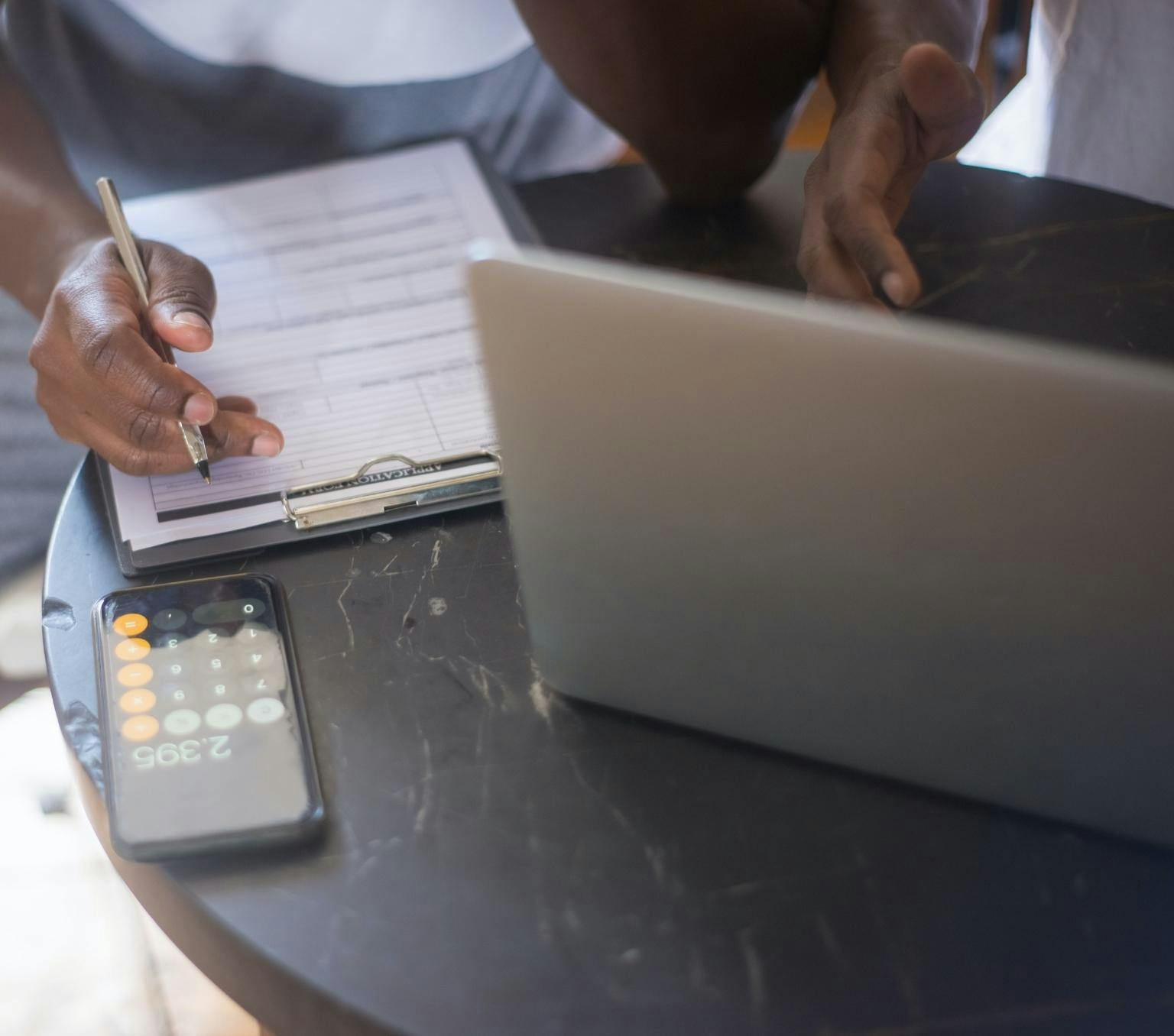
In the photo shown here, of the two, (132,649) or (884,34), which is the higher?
(884,34)

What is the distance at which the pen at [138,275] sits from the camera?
2.14ft

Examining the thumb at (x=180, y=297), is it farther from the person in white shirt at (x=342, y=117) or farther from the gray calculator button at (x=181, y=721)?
the gray calculator button at (x=181, y=721)

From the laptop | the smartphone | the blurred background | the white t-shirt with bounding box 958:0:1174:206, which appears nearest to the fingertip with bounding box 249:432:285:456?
the smartphone

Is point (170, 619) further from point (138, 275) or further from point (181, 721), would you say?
point (138, 275)

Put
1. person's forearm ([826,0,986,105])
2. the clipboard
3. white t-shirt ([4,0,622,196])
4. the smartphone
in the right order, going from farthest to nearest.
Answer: white t-shirt ([4,0,622,196])
person's forearm ([826,0,986,105])
the clipboard
the smartphone

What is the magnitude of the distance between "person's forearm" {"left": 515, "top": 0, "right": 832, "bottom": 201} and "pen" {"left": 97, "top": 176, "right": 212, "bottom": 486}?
37 cm

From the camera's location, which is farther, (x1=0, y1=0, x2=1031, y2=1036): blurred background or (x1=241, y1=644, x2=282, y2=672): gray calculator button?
(x1=0, y1=0, x2=1031, y2=1036): blurred background

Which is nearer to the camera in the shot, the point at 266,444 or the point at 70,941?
the point at 266,444

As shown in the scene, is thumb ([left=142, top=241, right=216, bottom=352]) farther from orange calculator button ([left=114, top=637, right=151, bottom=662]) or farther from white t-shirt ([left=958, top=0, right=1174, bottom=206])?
white t-shirt ([left=958, top=0, right=1174, bottom=206])

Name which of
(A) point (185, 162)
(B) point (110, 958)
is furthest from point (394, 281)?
(B) point (110, 958)

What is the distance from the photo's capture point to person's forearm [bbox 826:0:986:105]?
775 mm

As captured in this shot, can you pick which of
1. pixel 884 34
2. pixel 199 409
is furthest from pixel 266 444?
pixel 884 34

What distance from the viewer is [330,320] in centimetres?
80

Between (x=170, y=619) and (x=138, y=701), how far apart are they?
5 centimetres
